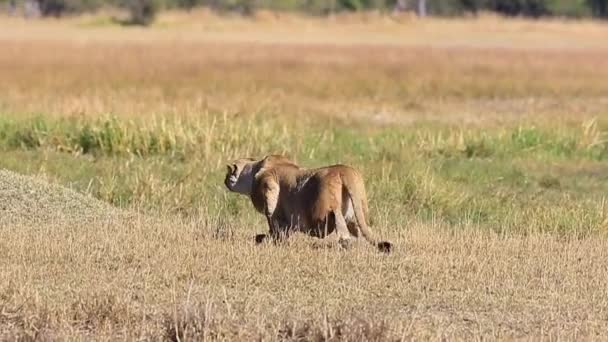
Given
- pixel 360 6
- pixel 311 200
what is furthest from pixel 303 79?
pixel 360 6

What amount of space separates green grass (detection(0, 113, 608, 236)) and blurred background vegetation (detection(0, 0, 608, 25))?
5551 centimetres

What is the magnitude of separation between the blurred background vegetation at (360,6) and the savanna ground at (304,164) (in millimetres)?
41313

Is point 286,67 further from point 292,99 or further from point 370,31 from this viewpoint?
point 370,31

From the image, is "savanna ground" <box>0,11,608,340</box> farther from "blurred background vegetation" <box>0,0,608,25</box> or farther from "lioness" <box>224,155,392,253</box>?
"blurred background vegetation" <box>0,0,608,25</box>

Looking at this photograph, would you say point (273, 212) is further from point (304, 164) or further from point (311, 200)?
point (304, 164)

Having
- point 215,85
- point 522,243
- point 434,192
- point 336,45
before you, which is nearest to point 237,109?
point 215,85

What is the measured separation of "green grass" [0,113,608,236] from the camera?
12391 millimetres

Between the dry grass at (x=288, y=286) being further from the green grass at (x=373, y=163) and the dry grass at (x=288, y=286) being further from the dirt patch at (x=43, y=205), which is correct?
the green grass at (x=373, y=163)

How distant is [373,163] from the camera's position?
15703 millimetres

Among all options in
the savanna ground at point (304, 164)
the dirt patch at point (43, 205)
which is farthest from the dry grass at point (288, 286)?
the dirt patch at point (43, 205)

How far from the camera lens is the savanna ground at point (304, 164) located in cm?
736

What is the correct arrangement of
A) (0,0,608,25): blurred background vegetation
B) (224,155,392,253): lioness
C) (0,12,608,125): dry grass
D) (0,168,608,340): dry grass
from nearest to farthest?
(0,168,608,340): dry grass
(224,155,392,253): lioness
(0,12,608,125): dry grass
(0,0,608,25): blurred background vegetation

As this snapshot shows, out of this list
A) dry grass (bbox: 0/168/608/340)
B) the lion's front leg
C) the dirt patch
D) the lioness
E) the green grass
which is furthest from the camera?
the green grass

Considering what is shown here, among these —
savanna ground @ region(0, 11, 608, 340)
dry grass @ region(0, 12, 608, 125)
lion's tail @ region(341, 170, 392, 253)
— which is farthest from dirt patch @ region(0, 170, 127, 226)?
dry grass @ region(0, 12, 608, 125)
